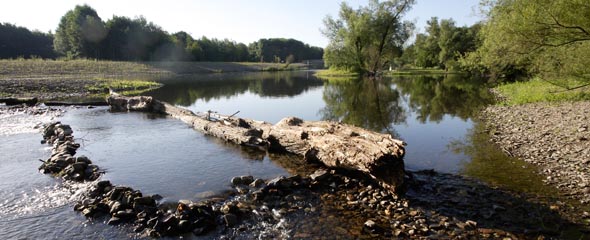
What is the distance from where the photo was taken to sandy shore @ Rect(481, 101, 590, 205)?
9906 mm

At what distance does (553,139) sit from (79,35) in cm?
12385

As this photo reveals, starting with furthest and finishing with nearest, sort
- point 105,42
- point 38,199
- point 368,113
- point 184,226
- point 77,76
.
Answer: point 105,42
point 77,76
point 368,113
point 38,199
point 184,226

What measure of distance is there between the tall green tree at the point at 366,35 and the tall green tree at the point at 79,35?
78256 mm

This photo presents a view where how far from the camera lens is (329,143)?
11.8 metres

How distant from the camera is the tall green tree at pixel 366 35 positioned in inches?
2849

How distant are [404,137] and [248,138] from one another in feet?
25.1

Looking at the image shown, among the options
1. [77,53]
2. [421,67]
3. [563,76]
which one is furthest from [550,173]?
[77,53]

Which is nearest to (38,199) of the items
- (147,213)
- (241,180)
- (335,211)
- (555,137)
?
(147,213)

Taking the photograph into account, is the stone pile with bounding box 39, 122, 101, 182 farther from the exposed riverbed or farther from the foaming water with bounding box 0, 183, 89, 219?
the exposed riverbed

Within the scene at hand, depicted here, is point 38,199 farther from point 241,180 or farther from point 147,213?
point 241,180

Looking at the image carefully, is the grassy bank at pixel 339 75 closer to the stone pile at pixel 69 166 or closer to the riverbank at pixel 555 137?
the riverbank at pixel 555 137

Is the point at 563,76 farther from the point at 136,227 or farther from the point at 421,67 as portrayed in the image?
the point at 421,67

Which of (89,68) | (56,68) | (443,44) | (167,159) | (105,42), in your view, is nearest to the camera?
(167,159)

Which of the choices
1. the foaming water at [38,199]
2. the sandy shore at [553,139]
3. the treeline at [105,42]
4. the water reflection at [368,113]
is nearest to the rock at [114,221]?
the foaming water at [38,199]
